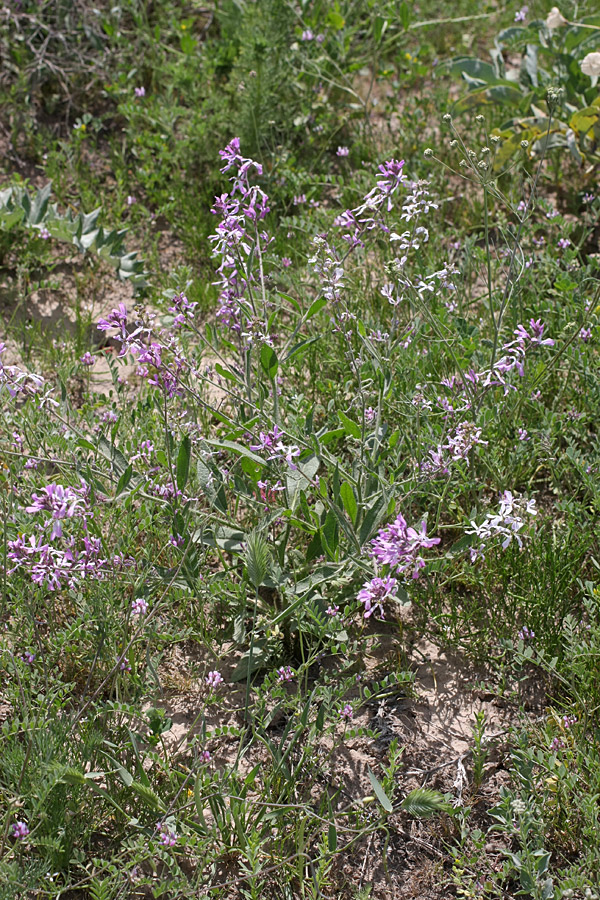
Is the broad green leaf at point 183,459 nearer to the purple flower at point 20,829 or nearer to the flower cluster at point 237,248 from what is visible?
the flower cluster at point 237,248

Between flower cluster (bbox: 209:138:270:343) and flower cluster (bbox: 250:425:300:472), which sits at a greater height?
flower cluster (bbox: 209:138:270:343)

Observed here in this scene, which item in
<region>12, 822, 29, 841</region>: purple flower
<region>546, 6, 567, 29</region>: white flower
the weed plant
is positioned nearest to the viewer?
<region>12, 822, 29, 841</region>: purple flower

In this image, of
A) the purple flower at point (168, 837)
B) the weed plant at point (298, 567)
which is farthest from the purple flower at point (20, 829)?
the purple flower at point (168, 837)

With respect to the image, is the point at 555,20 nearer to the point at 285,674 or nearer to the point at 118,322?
the point at 118,322

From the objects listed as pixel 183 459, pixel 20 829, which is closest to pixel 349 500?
pixel 183 459

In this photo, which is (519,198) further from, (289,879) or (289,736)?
(289,879)

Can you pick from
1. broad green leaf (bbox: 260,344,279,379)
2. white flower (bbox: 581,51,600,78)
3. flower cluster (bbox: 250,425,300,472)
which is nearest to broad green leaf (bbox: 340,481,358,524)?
flower cluster (bbox: 250,425,300,472)

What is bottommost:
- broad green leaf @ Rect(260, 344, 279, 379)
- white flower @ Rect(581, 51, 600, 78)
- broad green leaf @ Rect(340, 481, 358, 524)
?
broad green leaf @ Rect(340, 481, 358, 524)

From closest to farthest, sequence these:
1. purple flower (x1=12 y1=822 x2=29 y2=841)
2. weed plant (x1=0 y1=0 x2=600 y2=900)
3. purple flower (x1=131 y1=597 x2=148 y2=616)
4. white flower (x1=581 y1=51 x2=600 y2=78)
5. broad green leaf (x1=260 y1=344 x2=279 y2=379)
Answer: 1. purple flower (x1=12 y1=822 x2=29 y2=841)
2. weed plant (x1=0 y1=0 x2=600 y2=900)
3. purple flower (x1=131 y1=597 x2=148 y2=616)
4. broad green leaf (x1=260 y1=344 x2=279 y2=379)
5. white flower (x1=581 y1=51 x2=600 y2=78)

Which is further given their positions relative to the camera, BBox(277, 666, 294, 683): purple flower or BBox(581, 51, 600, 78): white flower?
BBox(581, 51, 600, 78): white flower

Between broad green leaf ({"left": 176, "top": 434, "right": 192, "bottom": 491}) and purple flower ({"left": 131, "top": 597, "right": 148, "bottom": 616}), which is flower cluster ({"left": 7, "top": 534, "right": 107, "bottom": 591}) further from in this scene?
broad green leaf ({"left": 176, "top": 434, "right": 192, "bottom": 491})

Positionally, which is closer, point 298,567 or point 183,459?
point 183,459

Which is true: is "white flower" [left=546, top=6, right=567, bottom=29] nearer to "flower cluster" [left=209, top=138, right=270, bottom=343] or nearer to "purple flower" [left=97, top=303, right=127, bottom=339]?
"flower cluster" [left=209, top=138, right=270, bottom=343]

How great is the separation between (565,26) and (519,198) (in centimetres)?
94
